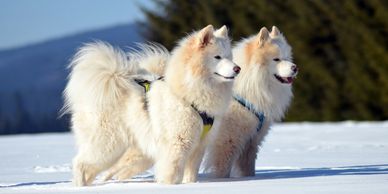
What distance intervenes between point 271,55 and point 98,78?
1.85m

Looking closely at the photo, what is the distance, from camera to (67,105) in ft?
32.2

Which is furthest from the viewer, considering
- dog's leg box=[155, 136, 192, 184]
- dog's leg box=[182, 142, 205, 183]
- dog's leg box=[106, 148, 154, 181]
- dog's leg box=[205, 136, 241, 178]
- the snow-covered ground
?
dog's leg box=[106, 148, 154, 181]

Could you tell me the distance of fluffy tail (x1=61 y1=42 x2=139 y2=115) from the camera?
9.38 metres

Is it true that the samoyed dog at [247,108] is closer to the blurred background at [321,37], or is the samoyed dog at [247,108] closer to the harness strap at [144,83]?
the harness strap at [144,83]

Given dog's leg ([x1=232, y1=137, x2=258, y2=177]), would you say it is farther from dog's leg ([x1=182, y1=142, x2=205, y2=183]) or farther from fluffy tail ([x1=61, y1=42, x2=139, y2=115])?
fluffy tail ([x1=61, y1=42, x2=139, y2=115])

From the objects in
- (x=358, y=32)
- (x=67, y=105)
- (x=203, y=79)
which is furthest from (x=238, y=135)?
(x=358, y=32)

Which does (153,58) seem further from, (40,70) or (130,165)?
(40,70)

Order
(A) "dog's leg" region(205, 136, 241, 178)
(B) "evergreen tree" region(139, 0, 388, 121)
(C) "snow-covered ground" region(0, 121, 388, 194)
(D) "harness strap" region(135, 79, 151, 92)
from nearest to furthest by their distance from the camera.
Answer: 1. (C) "snow-covered ground" region(0, 121, 388, 194)
2. (D) "harness strap" region(135, 79, 151, 92)
3. (A) "dog's leg" region(205, 136, 241, 178)
4. (B) "evergreen tree" region(139, 0, 388, 121)

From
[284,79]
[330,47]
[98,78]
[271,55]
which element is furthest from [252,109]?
[330,47]

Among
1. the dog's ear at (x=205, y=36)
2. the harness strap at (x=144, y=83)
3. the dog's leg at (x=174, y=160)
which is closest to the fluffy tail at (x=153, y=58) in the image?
the harness strap at (x=144, y=83)

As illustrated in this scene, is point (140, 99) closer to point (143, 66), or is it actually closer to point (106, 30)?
point (143, 66)

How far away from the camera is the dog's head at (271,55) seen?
998 centimetres

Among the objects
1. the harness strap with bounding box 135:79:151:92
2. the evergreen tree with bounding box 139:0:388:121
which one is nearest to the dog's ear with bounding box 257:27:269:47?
the harness strap with bounding box 135:79:151:92

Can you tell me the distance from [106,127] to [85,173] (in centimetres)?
54
